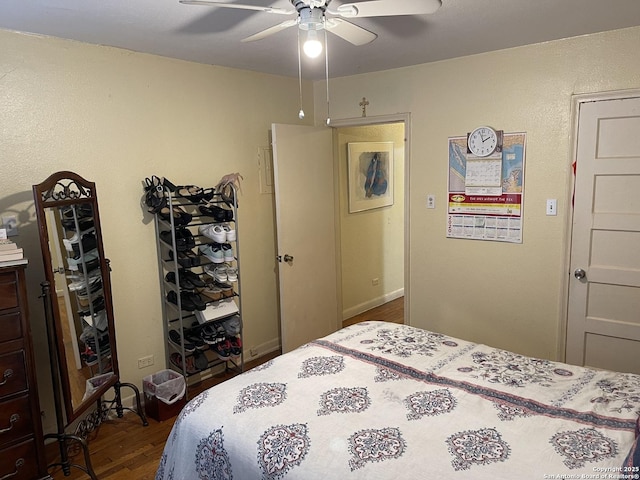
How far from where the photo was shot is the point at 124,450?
8.80 feet

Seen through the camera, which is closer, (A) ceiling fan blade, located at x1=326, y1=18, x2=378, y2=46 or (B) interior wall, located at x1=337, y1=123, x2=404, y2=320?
(A) ceiling fan blade, located at x1=326, y1=18, x2=378, y2=46

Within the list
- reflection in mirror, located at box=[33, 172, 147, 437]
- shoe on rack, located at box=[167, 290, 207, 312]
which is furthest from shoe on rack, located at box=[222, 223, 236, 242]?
reflection in mirror, located at box=[33, 172, 147, 437]

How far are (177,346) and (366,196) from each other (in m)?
2.61

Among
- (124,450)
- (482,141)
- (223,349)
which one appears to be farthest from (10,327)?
(482,141)

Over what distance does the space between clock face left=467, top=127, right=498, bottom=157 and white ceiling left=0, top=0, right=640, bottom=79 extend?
54 cm

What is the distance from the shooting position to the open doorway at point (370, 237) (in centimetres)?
474

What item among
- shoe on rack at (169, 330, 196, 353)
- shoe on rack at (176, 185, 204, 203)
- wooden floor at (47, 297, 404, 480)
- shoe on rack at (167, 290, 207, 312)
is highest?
shoe on rack at (176, 185, 204, 203)

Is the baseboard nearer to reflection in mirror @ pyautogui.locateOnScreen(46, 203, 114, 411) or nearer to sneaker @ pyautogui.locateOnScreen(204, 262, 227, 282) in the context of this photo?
sneaker @ pyautogui.locateOnScreen(204, 262, 227, 282)

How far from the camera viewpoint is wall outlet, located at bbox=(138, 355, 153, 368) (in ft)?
10.5

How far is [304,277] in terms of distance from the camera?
395 centimetres

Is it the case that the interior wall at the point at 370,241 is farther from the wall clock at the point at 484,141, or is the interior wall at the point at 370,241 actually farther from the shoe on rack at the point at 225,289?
the shoe on rack at the point at 225,289

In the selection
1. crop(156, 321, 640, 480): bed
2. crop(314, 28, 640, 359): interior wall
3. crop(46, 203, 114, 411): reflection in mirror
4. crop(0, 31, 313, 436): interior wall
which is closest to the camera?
crop(156, 321, 640, 480): bed

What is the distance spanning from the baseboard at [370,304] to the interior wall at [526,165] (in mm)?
1181

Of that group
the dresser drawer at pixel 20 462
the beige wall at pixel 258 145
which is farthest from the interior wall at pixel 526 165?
the dresser drawer at pixel 20 462
